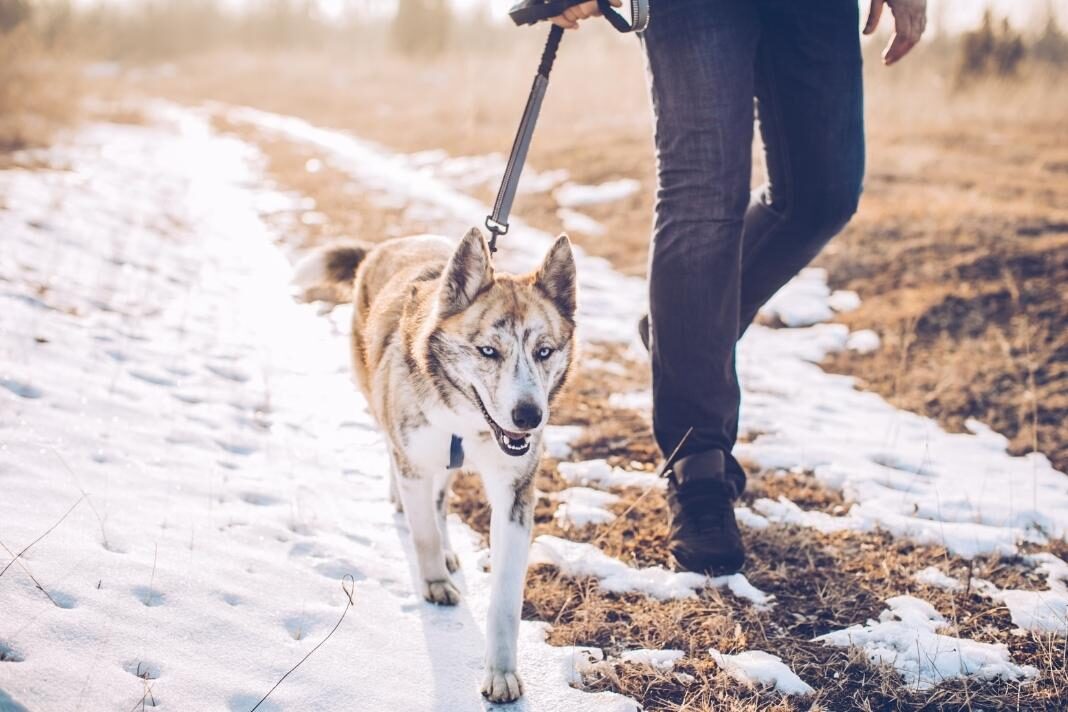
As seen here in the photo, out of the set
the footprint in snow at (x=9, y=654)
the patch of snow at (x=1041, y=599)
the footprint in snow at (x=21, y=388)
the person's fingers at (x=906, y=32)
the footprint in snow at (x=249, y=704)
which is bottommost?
the footprint in snow at (x=249, y=704)

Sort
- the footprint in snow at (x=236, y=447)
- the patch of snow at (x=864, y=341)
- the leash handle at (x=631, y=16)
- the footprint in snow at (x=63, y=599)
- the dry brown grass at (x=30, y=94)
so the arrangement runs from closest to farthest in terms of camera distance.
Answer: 1. the footprint in snow at (x=63, y=599)
2. the leash handle at (x=631, y=16)
3. the footprint in snow at (x=236, y=447)
4. the patch of snow at (x=864, y=341)
5. the dry brown grass at (x=30, y=94)

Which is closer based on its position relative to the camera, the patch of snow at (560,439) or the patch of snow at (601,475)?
the patch of snow at (601,475)

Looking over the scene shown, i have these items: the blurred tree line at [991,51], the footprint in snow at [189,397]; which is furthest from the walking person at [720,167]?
the blurred tree line at [991,51]

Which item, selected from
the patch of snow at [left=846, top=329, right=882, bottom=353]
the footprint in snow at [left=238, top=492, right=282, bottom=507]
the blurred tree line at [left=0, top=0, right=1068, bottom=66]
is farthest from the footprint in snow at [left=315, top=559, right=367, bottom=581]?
the blurred tree line at [left=0, top=0, right=1068, bottom=66]

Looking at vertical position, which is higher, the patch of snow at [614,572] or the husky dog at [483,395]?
the husky dog at [483,395]

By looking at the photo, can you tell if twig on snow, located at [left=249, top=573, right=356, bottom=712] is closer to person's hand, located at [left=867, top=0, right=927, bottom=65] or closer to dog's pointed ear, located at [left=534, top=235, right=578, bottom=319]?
dog's pointed ear, located at [left=534, top=235, right=578, bottom=319]

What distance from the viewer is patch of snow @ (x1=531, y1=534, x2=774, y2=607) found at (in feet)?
7.80

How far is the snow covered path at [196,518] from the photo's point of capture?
68.1 inches

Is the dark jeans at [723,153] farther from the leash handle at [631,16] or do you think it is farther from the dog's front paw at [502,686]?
the dog's front paw at [502,686]

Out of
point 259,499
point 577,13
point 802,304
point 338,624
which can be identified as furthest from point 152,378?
point 802,304

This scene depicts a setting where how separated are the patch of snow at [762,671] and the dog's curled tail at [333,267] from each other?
2313mm

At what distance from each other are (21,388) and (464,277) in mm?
1744

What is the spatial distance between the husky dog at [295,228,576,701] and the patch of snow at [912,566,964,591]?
1.28 meters

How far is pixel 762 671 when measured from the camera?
2.00 m
